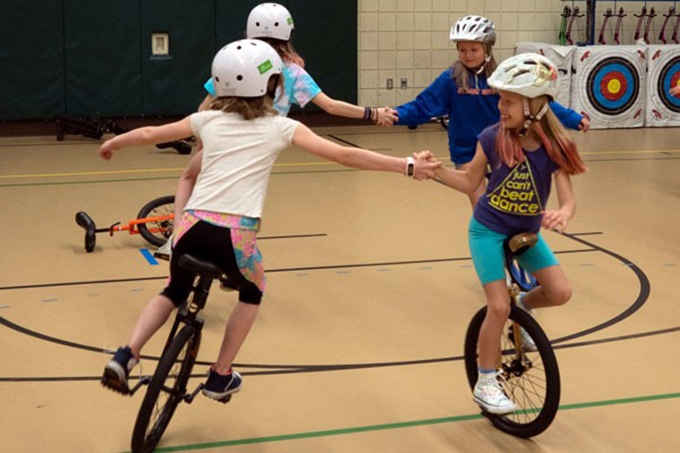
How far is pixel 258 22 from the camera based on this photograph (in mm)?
4633

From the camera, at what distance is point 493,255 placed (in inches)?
129

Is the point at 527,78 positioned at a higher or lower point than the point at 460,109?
higher

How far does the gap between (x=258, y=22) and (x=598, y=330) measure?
2.08 meters

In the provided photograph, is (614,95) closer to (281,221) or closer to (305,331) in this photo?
(281,221)

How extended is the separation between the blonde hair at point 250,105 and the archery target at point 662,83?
30.2ft

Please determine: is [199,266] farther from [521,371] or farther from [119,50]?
[119,50]

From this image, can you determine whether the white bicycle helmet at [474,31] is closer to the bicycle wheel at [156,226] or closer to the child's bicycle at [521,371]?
the child's bicycle at [521,371]

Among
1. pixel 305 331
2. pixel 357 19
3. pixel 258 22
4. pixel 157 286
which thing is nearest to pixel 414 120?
pixel 258 22

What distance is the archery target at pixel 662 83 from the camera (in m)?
11.5

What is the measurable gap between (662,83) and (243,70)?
946cm

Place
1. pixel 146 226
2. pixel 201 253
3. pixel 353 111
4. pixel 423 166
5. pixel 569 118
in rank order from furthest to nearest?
pixel 146 226, pixel 353 111, pixel 569 118, pixel 423 166, pixel 201 253

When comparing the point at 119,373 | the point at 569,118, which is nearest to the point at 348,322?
the point at 569,118

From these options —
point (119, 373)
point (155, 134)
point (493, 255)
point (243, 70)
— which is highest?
point (243, 70)

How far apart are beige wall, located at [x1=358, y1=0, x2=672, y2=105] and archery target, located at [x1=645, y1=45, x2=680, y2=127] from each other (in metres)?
0.76
